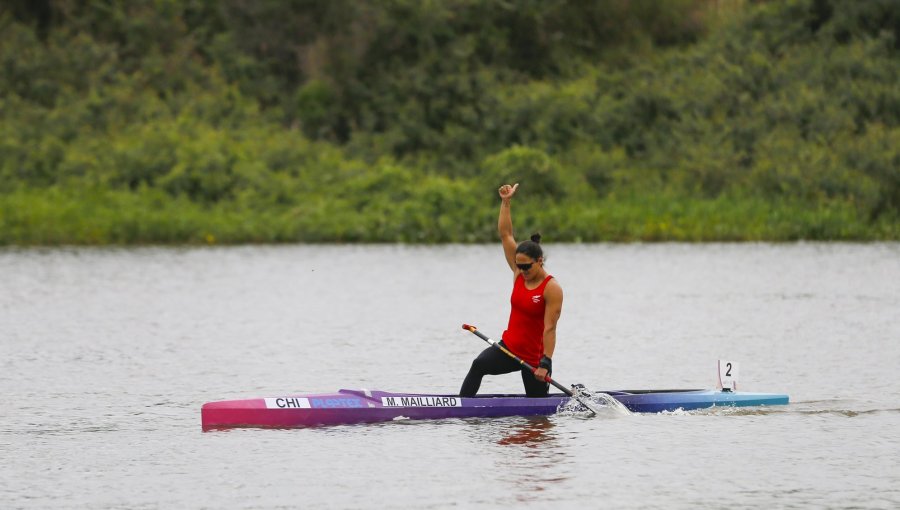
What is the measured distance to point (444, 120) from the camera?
5178 cm

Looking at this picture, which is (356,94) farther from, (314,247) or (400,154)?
(314,247)

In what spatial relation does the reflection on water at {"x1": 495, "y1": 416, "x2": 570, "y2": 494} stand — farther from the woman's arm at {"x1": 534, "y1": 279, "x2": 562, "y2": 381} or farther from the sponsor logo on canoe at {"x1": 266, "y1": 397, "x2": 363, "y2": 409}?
the sponsor logo on canoe at {"x1": 266, "y1": 397, "x2": 363, "y2": 409}

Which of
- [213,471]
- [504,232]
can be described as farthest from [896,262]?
Answer: [213,471]

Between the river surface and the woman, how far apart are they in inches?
23.8

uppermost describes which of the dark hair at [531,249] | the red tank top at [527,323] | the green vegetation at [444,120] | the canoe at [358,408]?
the green vegetation at [444,120]

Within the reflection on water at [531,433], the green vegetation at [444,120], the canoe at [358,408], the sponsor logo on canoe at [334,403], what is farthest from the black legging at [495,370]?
the green vegetation at [444,120]

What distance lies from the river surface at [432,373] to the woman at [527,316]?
0.60 m

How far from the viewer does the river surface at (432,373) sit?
43.5 ft

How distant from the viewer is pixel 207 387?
769 inches

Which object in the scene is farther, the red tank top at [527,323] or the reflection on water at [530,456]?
the red tank top at [527,323]

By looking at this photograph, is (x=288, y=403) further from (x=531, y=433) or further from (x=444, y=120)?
(x=444, y=120)

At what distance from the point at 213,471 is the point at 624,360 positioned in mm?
9351

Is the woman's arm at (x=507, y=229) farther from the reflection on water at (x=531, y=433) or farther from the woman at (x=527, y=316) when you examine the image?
the reflection on water at (x=531, y=433)

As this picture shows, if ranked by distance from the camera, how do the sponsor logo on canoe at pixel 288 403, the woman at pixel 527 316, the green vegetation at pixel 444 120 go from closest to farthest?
1. the woman at pixel 527 316
2. the sponsor logo on canoe at pixel 288 403
3. the green vegetation at pixel 444 120
